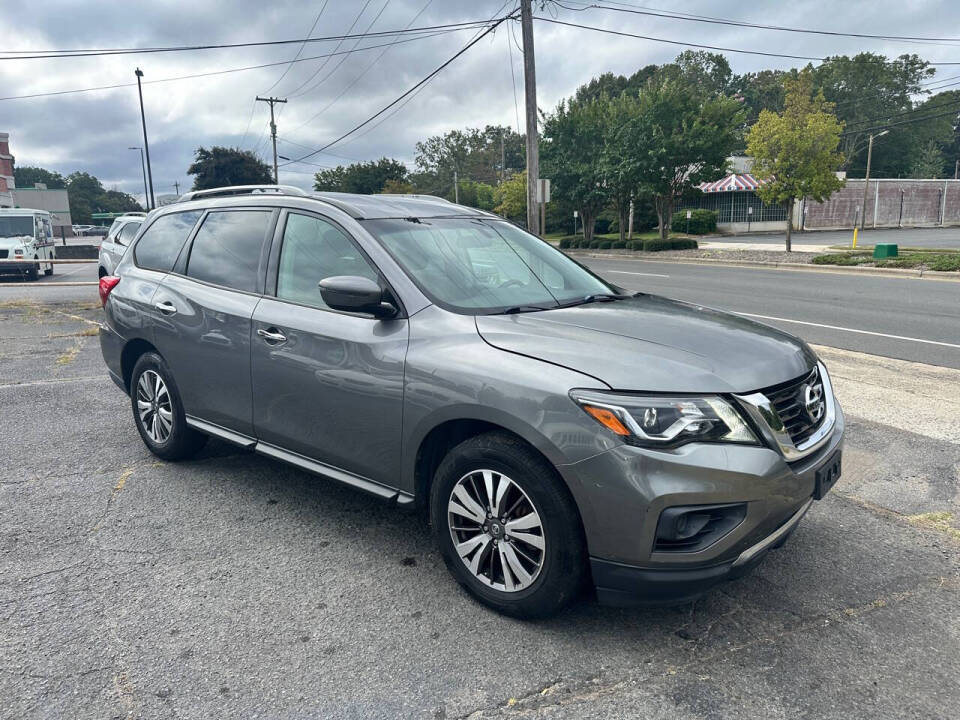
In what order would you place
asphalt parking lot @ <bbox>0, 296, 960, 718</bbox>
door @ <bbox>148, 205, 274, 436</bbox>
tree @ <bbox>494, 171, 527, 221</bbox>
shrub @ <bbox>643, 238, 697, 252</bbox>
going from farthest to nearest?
tree @ <bbox>494, 171, 527, 221</bbox>
shrub @ <bbox>643, 238, 697, 252</bbox>
door @ <bbox>148, 205, 274, 436</bbox>
asphalt parking lot @ <bbox>0, 296, 960, 718</bbox>

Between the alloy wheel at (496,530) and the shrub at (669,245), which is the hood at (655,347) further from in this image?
the shrub at (669,245)

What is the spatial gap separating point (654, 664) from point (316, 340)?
208 cm

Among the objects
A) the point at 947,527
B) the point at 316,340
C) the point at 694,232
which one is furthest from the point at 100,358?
the point at 694,232

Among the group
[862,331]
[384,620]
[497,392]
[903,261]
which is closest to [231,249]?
[497,392]

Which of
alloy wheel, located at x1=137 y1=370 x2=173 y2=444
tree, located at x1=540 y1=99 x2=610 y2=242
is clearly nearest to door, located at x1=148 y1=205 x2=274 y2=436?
alloy wheel, located at x1=137 y1=370 x2=173 y2=444

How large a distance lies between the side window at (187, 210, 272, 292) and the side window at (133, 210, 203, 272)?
20 centimetres

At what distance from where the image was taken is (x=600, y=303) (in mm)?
3613

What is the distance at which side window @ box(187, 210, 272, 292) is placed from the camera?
404 cm

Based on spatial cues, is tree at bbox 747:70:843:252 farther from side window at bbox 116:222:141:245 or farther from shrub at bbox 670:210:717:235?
shrub at bbox 670:210:717:235

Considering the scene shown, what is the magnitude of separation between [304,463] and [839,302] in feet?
40.5

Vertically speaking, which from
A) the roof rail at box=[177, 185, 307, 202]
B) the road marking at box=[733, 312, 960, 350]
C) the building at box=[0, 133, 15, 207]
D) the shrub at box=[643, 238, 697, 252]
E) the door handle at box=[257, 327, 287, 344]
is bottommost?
the road marking at box=[733, 312, 960, 350]

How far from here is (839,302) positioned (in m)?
13.2

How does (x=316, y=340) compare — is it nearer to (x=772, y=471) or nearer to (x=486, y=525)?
(x=486, y=525)

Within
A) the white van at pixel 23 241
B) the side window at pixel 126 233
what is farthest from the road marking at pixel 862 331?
the white van at pixel 23 241
